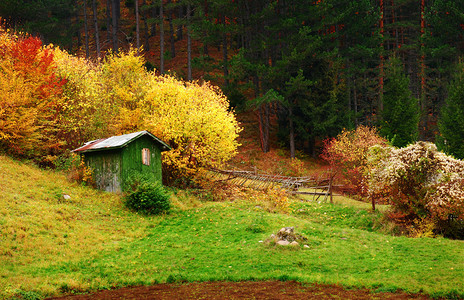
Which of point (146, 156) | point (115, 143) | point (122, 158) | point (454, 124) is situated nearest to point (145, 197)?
point (122, 158)

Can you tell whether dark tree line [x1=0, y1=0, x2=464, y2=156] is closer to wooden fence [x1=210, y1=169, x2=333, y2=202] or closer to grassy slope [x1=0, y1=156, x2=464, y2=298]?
wooden fence [x1=210, y1=169, x2=333, y2=202]

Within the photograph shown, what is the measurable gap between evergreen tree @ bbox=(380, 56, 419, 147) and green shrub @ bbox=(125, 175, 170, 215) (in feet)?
89.4

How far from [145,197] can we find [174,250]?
5.36m

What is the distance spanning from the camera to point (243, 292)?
33.4ft

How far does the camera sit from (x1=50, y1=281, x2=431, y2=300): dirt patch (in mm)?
9758

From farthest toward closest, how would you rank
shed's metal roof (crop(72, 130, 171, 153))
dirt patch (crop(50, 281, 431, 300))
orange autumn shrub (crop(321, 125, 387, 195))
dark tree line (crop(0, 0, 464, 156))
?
dark tree line (crop(0, 0, 464, 156))
orange autumn shrub (crop(321, 125, 387, 195))
shed's metal roof (crop(72, 130, 171, 153))
dirt patch (crop(50, 281, 431, 300))

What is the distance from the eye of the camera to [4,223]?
13.8 metres

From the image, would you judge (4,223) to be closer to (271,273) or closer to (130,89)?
(271,273)

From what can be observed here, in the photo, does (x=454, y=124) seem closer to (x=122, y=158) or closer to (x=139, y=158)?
(x=139, y=158)

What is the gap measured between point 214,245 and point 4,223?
8.13m

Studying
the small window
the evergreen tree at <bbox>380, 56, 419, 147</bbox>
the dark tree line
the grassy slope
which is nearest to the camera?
the grassy slope

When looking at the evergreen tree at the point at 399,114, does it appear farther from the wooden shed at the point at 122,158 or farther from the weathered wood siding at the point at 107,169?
the weathered wood siding at the point at 107,169

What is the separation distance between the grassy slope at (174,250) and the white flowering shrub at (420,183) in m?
2.02

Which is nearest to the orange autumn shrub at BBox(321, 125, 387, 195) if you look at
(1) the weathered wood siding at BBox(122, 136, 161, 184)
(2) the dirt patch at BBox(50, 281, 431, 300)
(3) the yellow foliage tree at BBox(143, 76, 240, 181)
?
(3) the yellow foliage tree at BBox(143, 76, 240, 181)
